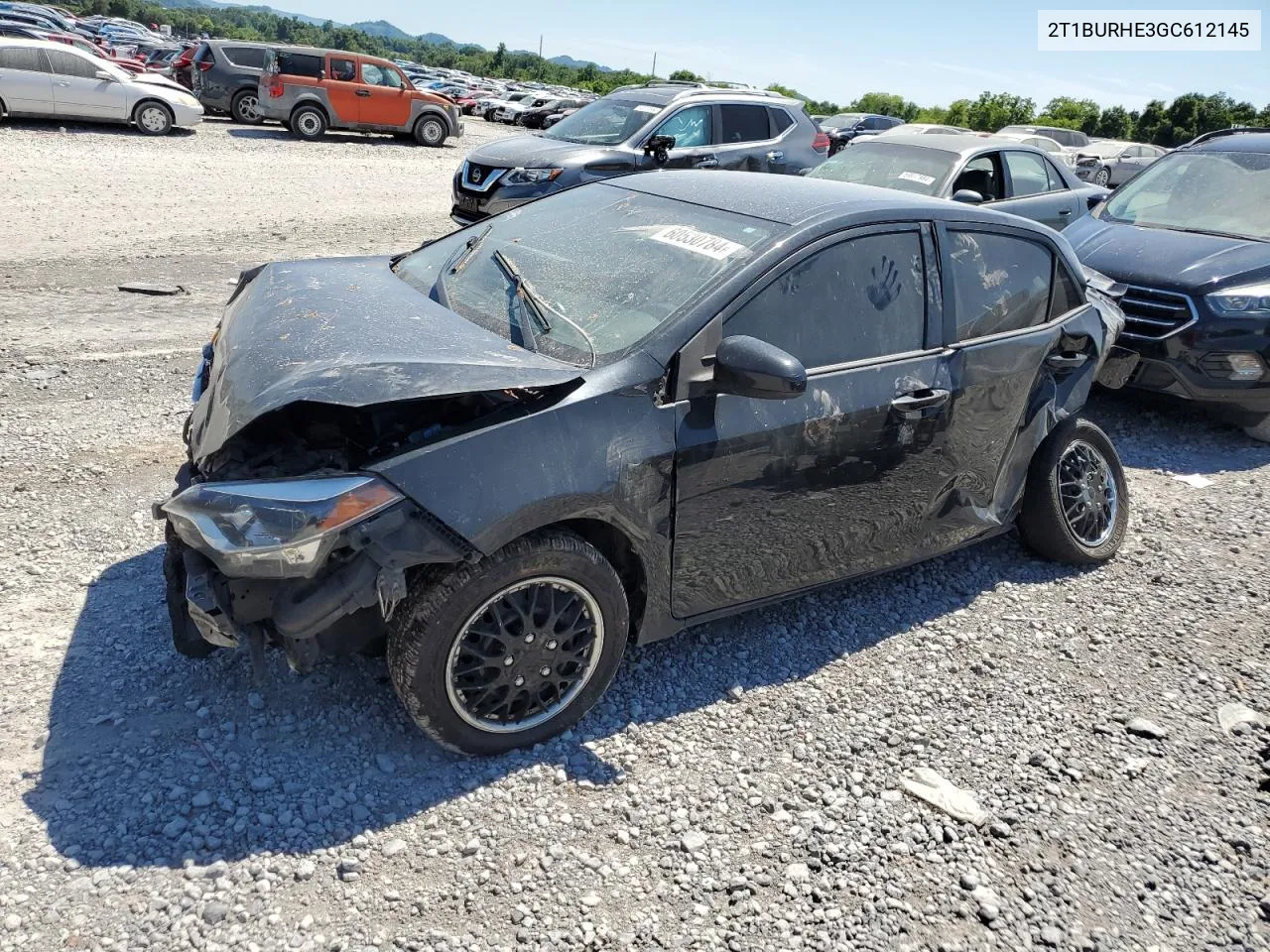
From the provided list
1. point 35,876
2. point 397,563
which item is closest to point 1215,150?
point 397,563

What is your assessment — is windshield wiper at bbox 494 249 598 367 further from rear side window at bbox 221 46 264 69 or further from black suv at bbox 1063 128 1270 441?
rear side window at bbox 221 46 264 69

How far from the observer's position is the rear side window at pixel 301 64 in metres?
20.7

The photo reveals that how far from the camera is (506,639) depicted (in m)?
2.95

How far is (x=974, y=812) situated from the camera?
10.0ft

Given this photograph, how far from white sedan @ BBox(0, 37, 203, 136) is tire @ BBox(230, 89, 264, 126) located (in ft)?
8.97

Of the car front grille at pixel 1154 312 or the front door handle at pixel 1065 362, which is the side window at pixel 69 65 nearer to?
the car front grille at pixel 1154 312

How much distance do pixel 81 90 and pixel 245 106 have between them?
14.8 feet

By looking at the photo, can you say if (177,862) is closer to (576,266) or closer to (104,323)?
(576,266)

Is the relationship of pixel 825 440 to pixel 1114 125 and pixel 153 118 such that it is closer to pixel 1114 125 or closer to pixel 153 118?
pixel 153 118

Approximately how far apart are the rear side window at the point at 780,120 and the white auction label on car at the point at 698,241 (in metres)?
8.65

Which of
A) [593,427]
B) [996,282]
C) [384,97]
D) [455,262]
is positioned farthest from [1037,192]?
[384,97]

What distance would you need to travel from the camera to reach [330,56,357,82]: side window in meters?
20.9

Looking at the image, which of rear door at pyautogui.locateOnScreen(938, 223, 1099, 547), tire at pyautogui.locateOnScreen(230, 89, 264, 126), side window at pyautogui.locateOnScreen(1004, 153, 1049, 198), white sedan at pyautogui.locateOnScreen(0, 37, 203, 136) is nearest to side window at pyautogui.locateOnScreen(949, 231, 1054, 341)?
rear door at pyautogui.locateOnScreen(938, 223, 1099, 547)

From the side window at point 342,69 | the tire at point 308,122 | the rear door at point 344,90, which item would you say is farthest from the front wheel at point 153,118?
the side window at point 342,69
